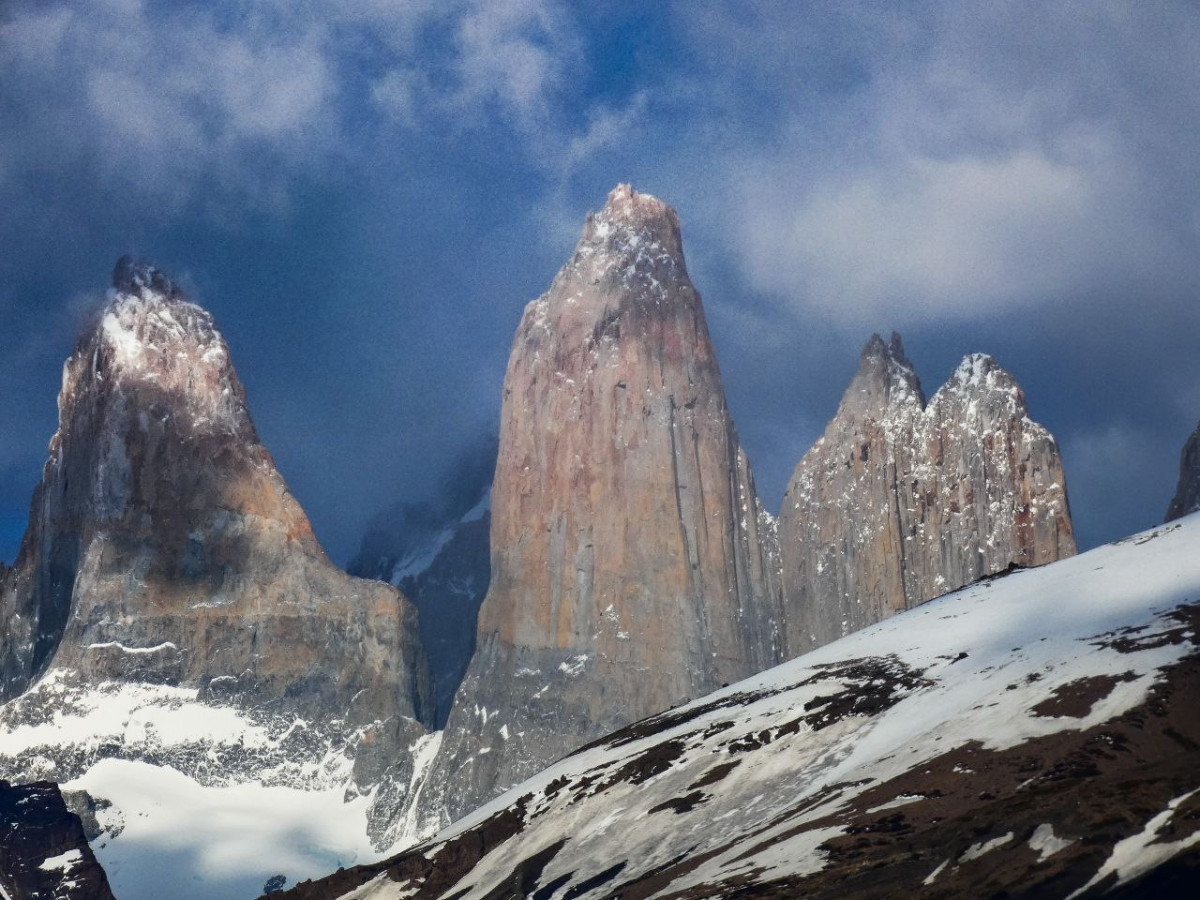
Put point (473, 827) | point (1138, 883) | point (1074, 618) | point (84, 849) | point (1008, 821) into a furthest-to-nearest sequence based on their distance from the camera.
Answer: point (84, 849)
point (473, 827)
point (1074, 618)
point (1008, 821)
point (1138, 883)

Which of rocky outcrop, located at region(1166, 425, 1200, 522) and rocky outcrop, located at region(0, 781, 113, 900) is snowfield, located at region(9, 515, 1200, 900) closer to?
rocky outcrop, located at region(1166, 425, 1200, 522)

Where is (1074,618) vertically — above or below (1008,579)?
below

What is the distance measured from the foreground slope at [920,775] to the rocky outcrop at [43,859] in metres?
82.6

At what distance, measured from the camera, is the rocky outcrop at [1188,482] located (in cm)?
17975

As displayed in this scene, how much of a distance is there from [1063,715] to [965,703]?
32.8ft

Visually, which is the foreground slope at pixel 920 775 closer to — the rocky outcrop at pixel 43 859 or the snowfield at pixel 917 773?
the snowfield at pixel 917 773

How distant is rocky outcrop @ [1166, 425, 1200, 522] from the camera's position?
17975cm

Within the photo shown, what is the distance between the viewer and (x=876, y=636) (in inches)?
4751

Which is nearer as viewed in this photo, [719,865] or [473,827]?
[719,865]

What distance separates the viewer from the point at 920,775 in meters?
77.4

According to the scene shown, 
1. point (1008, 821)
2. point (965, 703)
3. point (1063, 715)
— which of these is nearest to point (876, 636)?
point (965, 703)

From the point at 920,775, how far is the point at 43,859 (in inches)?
5325

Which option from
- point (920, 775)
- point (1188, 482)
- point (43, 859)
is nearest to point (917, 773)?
point (920, 775)

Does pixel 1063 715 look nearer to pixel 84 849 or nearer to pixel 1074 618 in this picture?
pixel 1074 618
